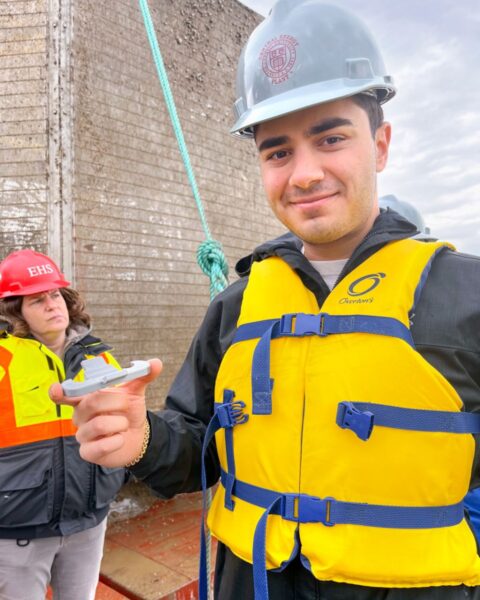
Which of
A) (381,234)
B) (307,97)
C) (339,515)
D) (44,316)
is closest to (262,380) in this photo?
(339,515)

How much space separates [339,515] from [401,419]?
268 mm

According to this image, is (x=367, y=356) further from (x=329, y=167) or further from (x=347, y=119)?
(x=347, y=119)

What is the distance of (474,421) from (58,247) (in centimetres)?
294

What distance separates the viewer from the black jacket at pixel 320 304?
3.79ft

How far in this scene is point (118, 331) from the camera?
3664 mm

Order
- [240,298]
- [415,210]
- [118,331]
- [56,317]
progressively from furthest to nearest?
[415,210], [118,331], [56,317], [240,298]

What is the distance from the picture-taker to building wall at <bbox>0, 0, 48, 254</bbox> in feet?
10.9

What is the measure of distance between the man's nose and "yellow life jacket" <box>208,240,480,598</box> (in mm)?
273

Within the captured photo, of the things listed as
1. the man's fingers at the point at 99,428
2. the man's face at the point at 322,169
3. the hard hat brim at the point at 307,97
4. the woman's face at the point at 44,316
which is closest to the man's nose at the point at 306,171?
the man's face at the point at 322,169

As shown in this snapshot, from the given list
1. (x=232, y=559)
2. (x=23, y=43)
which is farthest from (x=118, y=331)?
(x=232, y=559)

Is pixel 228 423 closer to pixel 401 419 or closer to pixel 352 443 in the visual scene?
pixel 352 443

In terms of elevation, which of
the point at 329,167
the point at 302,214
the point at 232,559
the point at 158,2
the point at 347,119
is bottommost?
the point at 232,559

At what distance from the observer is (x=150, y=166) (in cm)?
393

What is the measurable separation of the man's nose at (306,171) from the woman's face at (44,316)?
5.87ft
